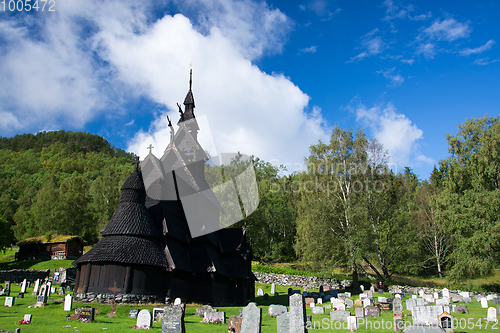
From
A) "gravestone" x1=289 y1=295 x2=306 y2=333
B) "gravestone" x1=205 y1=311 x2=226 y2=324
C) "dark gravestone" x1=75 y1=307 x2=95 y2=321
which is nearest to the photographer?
"gravestone" x1=289 y1=295 x2=306 y2=333

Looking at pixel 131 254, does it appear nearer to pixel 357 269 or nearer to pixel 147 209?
pixel 147 209

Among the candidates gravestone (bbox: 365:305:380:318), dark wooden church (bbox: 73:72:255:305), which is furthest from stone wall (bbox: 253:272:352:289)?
gravestone (bbox: 365:305:380:318)

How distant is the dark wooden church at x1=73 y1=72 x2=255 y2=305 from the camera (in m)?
19.5

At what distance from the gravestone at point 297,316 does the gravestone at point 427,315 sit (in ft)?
15.6

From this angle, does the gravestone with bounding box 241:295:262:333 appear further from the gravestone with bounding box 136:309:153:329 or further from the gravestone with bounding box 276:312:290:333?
the gravestone with bounding box 136:309:153:329

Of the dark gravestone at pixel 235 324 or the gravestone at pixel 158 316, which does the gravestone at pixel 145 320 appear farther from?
the dark gravestone at pixel 235 324

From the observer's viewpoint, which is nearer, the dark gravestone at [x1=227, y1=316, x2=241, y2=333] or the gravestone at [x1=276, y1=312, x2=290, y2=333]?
the gravestone at [x1=276, y1=312, x2=290, y2=333]

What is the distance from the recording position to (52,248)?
43500 millimetres

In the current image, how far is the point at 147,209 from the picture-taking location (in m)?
23.2

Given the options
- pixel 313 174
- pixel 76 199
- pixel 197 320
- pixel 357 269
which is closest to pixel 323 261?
pixel 357 269

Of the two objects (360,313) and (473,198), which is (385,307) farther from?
(473,198)

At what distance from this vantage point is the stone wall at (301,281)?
35.5m

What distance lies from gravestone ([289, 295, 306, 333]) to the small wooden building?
41206mm

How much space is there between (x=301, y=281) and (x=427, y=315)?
85.8 feet
